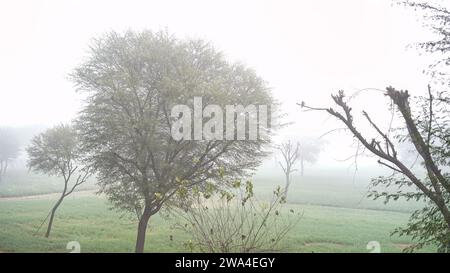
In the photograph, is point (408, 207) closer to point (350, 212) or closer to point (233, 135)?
point (350, 212)

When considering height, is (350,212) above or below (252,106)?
below

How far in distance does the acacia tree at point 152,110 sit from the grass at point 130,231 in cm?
358

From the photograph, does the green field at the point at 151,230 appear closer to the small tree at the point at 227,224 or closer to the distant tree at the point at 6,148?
the small tree at the point at 227,224

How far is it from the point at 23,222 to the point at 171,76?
64.7 feet

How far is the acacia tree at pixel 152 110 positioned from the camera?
15.4 m

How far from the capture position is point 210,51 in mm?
18250

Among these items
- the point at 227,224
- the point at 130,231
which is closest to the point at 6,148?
the point at 130,231

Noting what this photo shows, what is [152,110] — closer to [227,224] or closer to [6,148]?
[227,224]

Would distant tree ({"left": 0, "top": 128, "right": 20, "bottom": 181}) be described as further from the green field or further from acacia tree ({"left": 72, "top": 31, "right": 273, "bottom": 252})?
acacia tree ({"left": 72, "top": 31, "right": 273, "bottom": 252})

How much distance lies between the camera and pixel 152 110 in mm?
15914

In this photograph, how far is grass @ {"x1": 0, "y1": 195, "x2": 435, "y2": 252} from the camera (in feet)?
64.5

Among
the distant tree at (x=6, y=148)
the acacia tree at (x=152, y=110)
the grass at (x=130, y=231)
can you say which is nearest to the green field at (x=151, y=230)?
the grass at (x=130, y=231)
